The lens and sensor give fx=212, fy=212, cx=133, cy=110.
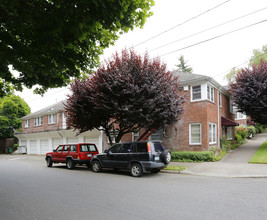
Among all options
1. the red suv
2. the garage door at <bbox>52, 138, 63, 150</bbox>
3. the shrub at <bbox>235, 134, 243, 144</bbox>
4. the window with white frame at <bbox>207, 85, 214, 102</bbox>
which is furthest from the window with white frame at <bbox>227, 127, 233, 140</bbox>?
the garage door at <bbox>52, 138, 63, 150</bbox>

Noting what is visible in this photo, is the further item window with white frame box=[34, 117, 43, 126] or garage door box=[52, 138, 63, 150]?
window with white frame box=[34, 117, 43, 126]

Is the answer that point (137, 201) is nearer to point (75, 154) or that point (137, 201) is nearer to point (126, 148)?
point (126, 148)

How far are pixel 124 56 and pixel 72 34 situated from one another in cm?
679

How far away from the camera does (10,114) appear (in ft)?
120

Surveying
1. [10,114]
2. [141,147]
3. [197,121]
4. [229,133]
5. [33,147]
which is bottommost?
[33,147]

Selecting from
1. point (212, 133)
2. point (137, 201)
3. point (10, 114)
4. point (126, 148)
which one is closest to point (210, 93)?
point (212, 133)

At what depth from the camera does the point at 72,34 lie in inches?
239

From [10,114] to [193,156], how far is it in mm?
33855

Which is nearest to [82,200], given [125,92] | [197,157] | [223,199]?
[223,199]

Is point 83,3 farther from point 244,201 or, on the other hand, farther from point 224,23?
point 224,23

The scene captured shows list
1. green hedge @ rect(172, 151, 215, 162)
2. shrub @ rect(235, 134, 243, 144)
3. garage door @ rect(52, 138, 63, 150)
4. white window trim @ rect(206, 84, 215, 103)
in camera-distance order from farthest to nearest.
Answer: garage door @ rect(52, 138, 63, 150) → shrub @ rect(235, 134, 243, 144) → white window trim @ rect(206, 84, 215, 103) → green hedge @ rect(172, 151, 215, 162)

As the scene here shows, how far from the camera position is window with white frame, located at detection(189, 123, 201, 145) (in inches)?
618

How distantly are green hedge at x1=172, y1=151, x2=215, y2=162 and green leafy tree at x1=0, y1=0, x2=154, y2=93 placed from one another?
9486 mm

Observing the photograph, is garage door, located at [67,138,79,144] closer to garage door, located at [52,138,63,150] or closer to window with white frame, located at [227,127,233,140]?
garage door, located at [52,138,63,150]
